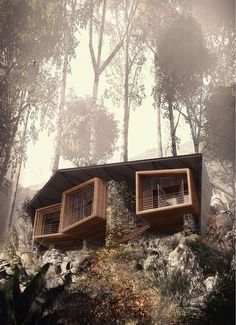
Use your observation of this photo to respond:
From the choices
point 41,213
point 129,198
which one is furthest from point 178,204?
point 41,213

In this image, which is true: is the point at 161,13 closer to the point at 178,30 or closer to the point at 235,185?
the point at 178,30

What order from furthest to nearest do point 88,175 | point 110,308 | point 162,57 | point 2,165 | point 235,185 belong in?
point 235,185
point 162,57
point 2,165
point 88,175
point 110,308

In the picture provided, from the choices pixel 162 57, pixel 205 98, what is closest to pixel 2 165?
pixel 162 57

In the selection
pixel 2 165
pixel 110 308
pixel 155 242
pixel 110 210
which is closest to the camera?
pixel 110 308

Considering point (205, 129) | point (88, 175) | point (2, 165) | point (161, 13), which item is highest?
point (161, 13)

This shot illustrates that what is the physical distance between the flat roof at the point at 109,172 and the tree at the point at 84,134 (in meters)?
20.4

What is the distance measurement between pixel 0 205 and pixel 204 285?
1224 inches

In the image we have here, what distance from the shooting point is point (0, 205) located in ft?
130

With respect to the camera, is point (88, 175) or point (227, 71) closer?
point (88, 175)

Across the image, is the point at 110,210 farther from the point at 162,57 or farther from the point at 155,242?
the point at 162,57

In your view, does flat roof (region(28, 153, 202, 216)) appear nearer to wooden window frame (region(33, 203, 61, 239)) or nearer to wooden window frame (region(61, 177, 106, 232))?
wooden window frame (region(61, 177, 106, 232))

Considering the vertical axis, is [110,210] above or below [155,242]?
above

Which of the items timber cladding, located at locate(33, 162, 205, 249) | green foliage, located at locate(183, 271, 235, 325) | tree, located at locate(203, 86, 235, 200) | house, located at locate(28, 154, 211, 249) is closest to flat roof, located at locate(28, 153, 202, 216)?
house, located at locate(28, 154, 211, 249)

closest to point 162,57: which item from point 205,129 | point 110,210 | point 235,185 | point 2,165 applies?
point 205,129
